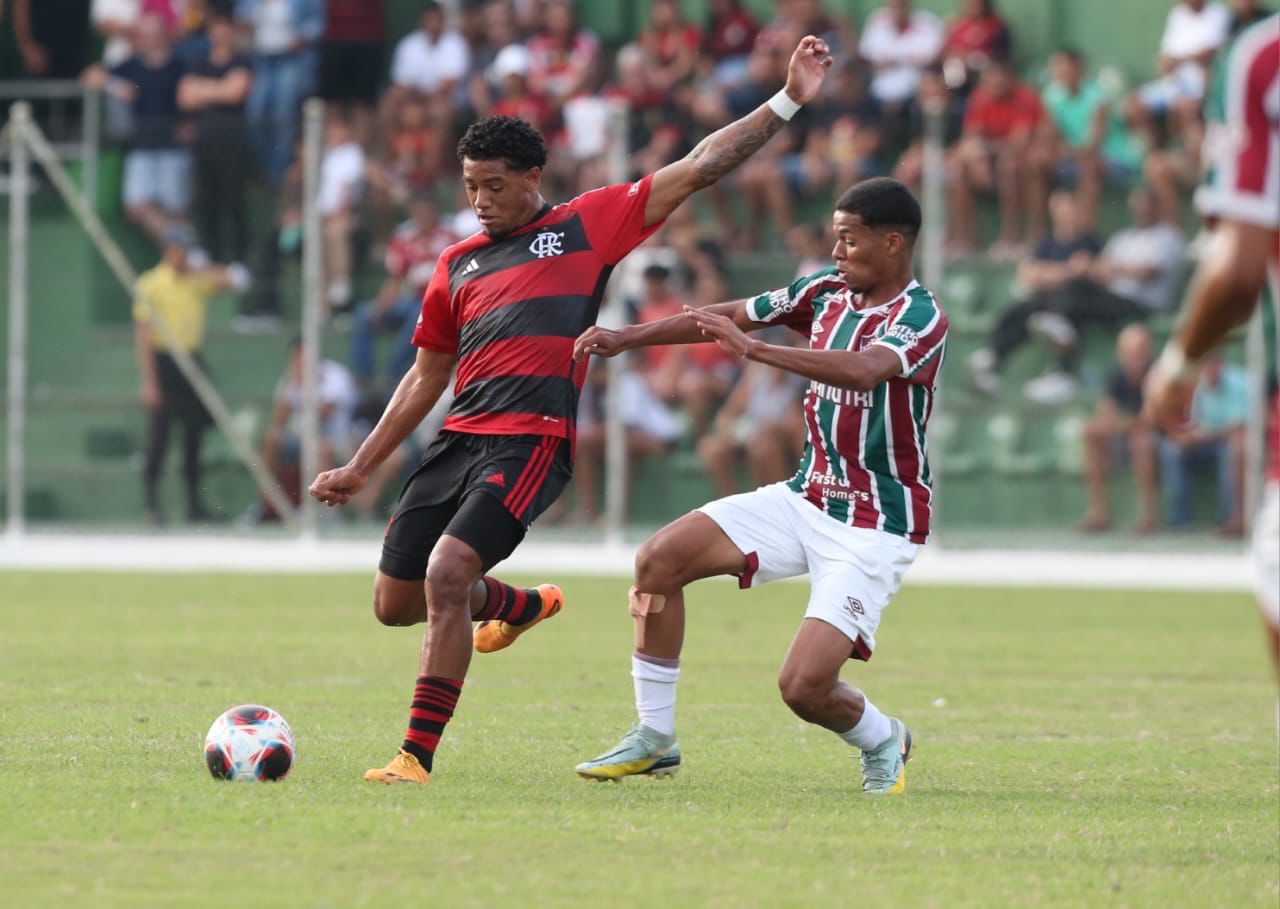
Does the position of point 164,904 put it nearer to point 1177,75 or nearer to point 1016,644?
point 1016,644

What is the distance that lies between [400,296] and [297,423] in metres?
1.48

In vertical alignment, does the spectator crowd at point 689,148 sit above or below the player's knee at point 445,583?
above

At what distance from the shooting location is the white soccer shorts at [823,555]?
777 centimetres

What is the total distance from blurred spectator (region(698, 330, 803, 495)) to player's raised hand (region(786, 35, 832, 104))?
10.1m

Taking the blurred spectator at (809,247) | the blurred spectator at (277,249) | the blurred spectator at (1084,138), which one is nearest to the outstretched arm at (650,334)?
the blurred spectator at (809,247)

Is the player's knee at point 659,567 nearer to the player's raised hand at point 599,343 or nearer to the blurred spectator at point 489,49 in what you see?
the player's raised hand at point 599,343

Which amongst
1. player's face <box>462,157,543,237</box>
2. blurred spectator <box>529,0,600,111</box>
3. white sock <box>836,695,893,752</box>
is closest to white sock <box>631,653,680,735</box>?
white sock <box>836,695,893,752</box>

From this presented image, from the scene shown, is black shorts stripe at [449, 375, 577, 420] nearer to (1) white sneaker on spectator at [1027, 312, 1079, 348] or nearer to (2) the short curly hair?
(2) the short curly hair

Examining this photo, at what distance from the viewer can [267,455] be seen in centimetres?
1967

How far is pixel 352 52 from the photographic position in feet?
78.4

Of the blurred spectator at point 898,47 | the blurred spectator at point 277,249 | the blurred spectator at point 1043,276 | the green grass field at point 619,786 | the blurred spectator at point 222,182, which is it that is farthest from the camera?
the blurred spectator at point 898,47

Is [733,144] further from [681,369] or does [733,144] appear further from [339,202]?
A: [339,202]

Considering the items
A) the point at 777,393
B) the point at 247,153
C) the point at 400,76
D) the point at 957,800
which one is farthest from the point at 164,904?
the point at 400,76

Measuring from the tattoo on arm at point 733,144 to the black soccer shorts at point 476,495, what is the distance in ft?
3.87
